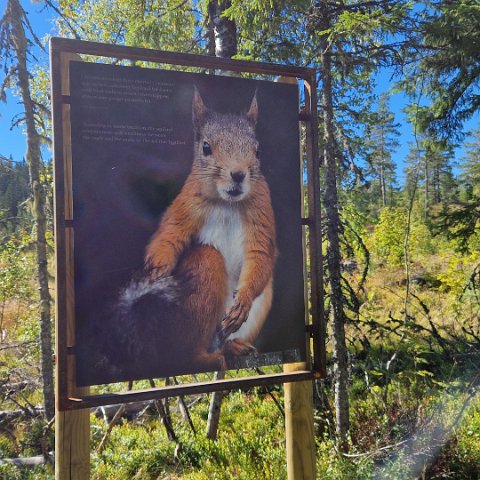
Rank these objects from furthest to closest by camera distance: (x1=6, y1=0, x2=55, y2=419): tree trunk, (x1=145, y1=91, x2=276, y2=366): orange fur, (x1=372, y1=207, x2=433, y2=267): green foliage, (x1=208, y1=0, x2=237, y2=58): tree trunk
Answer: (x1=372, y1=207, x2=433, y2=267): green foliage, (x1=6, y1=0, x2=55, y2=419): tree trunk, (x1=208, y1=0, x2=237, y2=58): tree trunk, (x1=145, y1=91, x2=276, y2=366): orange fur

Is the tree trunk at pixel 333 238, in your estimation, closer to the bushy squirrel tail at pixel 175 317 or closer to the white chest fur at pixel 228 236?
the white chest fur at pixel 228 236

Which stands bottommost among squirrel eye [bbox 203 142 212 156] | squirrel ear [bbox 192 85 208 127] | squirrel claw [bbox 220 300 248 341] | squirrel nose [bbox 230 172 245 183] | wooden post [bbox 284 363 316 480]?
wooden post [bbox 284 363 316 480]

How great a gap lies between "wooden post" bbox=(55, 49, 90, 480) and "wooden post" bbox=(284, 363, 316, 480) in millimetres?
1411

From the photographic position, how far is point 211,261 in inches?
106

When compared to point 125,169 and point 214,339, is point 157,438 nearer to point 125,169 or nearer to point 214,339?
point 214,339

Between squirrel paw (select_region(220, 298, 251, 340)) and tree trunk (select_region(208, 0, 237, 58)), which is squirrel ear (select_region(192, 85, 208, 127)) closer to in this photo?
squirrel paw (select_region(220, 298, 251, 340))

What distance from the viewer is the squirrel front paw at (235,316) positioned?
8.93 feet

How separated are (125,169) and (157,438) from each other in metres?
4.08

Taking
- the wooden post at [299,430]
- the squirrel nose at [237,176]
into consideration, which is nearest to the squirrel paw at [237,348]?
the wooden post at [299,430]

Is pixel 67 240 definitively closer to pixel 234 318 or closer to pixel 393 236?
pixel 234 318

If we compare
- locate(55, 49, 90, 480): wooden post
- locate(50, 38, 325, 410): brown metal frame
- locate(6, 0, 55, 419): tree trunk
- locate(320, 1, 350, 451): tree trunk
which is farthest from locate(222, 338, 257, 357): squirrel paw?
locate(6, 0, 55, 419): tree trunk

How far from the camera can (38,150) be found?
7141 millimetres

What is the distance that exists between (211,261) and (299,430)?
1463 millimetres

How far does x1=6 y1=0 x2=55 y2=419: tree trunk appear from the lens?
6879mm
